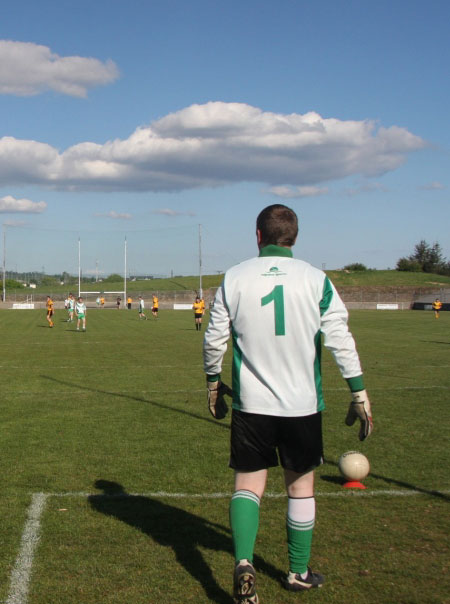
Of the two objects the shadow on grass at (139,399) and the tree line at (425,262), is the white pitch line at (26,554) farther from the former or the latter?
the tree line at (425,262)

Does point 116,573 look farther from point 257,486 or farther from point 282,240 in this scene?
point 282,240

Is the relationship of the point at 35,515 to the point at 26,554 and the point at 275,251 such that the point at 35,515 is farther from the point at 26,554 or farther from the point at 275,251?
the point at 275,251

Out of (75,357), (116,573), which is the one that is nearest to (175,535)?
(116,573)

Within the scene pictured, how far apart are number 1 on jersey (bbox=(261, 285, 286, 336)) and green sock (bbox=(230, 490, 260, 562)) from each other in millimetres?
1008

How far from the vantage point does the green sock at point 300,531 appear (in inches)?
165

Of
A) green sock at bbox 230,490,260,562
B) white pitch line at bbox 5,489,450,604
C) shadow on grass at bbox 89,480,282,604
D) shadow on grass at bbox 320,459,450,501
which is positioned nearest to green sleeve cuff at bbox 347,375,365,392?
green sock at bbox 230,490,260,562

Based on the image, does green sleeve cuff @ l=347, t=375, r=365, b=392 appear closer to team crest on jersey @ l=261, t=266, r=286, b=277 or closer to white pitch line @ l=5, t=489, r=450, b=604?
team crest on jersey @ l=261, t=266, r=286, b=277

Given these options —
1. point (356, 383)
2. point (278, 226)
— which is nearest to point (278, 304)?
point (278, 226)

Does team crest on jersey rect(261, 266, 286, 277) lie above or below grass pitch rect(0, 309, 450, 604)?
above

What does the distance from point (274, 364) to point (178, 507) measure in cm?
239

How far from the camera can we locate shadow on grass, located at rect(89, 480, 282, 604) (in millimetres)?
4445

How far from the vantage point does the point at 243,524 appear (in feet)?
13.2

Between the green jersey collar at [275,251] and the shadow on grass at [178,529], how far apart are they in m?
2.10

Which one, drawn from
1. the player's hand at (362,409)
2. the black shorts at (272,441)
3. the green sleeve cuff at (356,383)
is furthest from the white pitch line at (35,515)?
the green sleeve cuff at (356,383)
